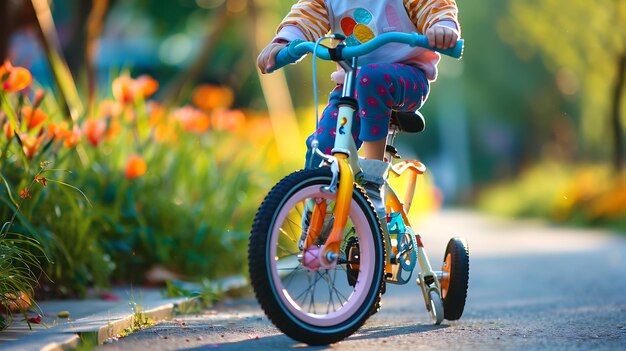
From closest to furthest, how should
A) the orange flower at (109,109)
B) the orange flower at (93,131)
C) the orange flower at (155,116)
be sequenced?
the orange flower at (93,131)
the orange flower at (109,109)
the orange flower at (155,116)

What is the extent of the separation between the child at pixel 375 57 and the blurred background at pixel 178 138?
1066 millimetres

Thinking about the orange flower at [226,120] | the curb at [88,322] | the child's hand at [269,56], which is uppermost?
the orange flower at [226,120]

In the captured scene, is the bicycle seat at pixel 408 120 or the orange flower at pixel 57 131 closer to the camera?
the bicycle seat at pixel 408 120

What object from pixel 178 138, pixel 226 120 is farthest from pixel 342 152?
pixel 226 120

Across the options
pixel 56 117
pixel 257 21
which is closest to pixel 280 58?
pixel 56 117

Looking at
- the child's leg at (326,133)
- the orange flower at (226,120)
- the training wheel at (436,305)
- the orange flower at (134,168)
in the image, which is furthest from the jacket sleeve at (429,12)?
the orange flower at (226,120)

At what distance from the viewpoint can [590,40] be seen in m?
18.7

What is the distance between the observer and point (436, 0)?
4148 mm

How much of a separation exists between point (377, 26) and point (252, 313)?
6.29 ft

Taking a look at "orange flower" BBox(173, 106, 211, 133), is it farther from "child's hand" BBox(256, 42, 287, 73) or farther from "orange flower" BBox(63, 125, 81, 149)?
"child's hand" BBox(256, 42, 287, 73)

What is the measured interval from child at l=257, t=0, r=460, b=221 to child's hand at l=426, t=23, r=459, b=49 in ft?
0.54

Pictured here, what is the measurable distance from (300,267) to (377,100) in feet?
2.28

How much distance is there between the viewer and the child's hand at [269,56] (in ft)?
13.3

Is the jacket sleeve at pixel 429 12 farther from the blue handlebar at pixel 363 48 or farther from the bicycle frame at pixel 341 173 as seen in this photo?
the bicycle frame at pixel 341 173
